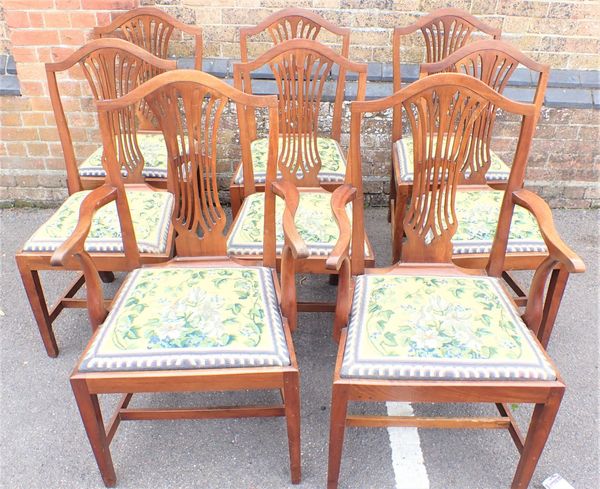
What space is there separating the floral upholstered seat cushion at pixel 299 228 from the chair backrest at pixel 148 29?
0.98 metres

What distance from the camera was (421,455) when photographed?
1.76m

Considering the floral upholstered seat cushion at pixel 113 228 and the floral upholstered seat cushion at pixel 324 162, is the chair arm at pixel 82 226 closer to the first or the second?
the floral upholstered seat cushion at pixel 113 228

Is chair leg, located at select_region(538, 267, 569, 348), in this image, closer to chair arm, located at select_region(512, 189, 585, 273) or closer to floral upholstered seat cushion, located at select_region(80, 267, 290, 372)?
chair arm, located at select_region(512, 189, 585, 273)

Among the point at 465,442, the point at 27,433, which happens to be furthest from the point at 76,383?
the point at 465,442

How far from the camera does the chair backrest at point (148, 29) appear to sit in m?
2.56

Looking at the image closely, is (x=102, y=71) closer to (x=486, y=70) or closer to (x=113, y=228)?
(x=113, y=228)

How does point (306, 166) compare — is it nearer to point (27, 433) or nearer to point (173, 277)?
point (173, 277)

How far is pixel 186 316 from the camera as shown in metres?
1.50

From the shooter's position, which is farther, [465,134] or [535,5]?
[535,5]

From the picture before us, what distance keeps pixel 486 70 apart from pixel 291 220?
4.24 ft

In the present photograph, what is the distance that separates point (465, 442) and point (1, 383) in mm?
1743

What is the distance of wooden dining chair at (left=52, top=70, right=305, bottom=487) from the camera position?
140 centimetres

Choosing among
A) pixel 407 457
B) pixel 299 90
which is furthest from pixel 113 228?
pixel 407 457

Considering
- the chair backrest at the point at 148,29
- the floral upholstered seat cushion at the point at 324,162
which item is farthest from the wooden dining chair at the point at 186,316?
the chair backrest at the point at 148,29
